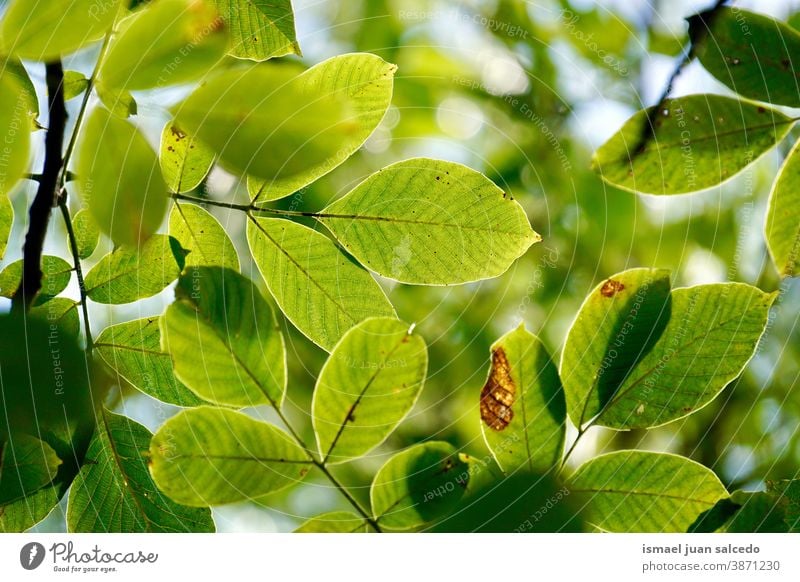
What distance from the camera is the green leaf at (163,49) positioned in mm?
374

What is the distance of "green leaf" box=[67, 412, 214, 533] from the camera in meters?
0.46

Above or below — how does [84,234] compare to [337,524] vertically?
above

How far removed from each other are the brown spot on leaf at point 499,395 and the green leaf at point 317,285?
7 cm

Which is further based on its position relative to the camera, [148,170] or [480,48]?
[480,48]

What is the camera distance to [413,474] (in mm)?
395

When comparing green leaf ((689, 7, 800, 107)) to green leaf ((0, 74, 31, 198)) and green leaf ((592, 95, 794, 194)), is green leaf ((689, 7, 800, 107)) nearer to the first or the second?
green leaf ((592, 95, 794, 194))

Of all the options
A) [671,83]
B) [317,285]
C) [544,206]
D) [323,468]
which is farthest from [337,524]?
[544,206]

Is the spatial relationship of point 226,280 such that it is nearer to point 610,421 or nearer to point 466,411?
point 610,421

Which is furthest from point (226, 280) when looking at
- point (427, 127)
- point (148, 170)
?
point (427, 127)

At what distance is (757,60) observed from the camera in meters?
0.45

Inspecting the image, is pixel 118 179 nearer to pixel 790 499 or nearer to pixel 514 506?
pixel 514 506

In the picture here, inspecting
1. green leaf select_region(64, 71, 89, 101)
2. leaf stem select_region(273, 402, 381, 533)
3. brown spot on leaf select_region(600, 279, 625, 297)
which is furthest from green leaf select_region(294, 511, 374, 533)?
green leaf select_region(64, 71, 89, 101)

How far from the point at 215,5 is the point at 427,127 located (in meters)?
0.36

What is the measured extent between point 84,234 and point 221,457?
20 centimetres
